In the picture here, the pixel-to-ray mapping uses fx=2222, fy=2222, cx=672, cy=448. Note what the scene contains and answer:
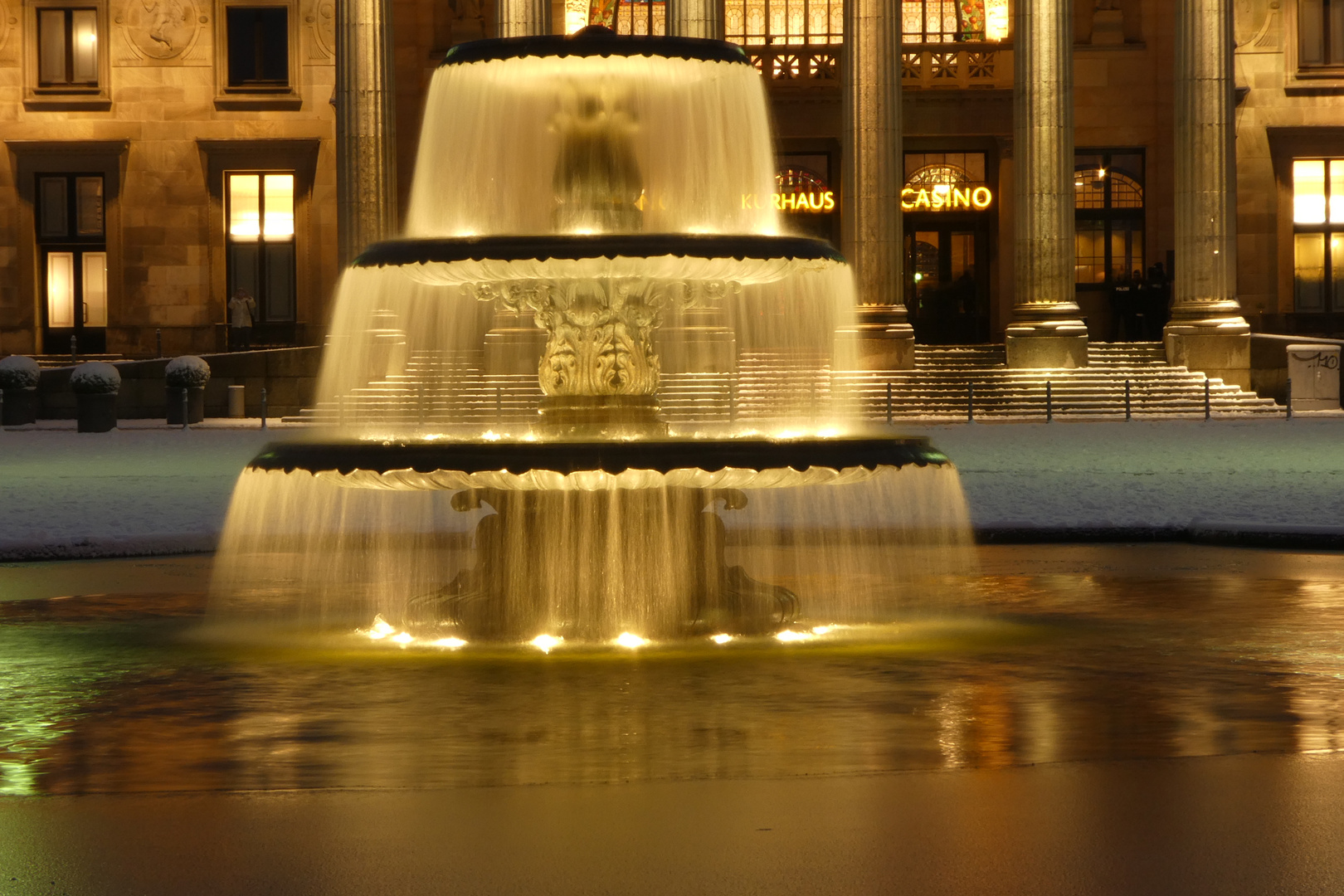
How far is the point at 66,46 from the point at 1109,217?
26.7 m

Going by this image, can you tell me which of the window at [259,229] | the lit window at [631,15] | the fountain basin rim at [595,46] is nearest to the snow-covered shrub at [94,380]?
the window at [259,229]

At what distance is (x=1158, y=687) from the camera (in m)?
9.85

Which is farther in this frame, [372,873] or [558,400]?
[558,400]

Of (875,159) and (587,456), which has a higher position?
(875,159)

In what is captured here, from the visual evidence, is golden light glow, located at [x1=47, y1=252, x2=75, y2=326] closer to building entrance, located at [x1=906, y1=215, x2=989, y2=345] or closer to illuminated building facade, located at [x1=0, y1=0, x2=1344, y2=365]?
illuminated building facade, located at [x1=0, y1=0, x2=1344, y2=365]

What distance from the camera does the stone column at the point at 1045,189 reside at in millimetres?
45531

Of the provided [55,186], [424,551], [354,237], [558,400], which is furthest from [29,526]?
[55,186]

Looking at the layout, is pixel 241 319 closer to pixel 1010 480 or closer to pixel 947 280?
pixel 947 280

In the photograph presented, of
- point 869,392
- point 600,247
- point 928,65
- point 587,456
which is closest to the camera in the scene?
point 587,456

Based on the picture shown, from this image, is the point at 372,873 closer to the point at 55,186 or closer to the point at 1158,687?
the point at 1158,687

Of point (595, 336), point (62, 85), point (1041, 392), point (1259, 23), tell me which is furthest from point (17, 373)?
point (1259, 23)

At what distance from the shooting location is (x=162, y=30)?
184 ft

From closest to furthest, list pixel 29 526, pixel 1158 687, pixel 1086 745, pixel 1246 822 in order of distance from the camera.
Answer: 1. pixel 1246 822
2. pixel 1086 745
3. pixel 1158 687
4. pixel 29 526

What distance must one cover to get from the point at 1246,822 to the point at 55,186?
174ft
